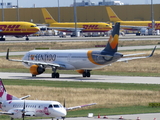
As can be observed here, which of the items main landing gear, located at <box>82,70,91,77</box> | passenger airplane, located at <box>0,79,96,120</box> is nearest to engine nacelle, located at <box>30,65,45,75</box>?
main landing gear, located at <box>82,70,91,77</box>

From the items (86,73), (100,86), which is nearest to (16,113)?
(100,86)

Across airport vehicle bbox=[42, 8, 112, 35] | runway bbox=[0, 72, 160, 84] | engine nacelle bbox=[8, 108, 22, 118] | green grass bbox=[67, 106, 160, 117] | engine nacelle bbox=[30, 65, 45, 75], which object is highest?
airport vehicle bbox=[42, 8, 112, 35]

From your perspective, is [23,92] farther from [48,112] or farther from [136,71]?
[136,71]

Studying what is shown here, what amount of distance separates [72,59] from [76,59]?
1.96 ft

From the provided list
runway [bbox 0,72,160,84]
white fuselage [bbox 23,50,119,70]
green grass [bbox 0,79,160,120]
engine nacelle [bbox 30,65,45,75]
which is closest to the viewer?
green grass [bbox 0,79,160,120]

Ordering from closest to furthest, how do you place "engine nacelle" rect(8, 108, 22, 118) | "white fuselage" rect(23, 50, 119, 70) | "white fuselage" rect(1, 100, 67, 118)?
"white fuselage" rect(1, 100, 67, 118) → "engine nacelle" rect(8, 108, 22, 118) → "white fuselage" rect(23, 50, 119, 70)

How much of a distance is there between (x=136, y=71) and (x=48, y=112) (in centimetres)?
4018

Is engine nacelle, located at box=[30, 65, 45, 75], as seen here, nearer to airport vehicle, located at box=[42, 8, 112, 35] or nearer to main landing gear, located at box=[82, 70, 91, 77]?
main landing gear, located at box=[82, 70, 91, 77]

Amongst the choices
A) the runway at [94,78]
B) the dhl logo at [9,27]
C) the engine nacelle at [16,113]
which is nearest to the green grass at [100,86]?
the runway at [94,78]

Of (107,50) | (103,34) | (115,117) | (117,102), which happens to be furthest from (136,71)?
(103,34)

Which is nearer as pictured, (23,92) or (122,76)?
(23,92)

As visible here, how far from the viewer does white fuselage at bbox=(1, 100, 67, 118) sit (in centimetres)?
2929

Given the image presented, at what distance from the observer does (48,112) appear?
29.5 meters

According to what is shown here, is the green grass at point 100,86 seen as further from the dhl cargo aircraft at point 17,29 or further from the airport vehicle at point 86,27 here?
the airport vehicle at point 86,27
